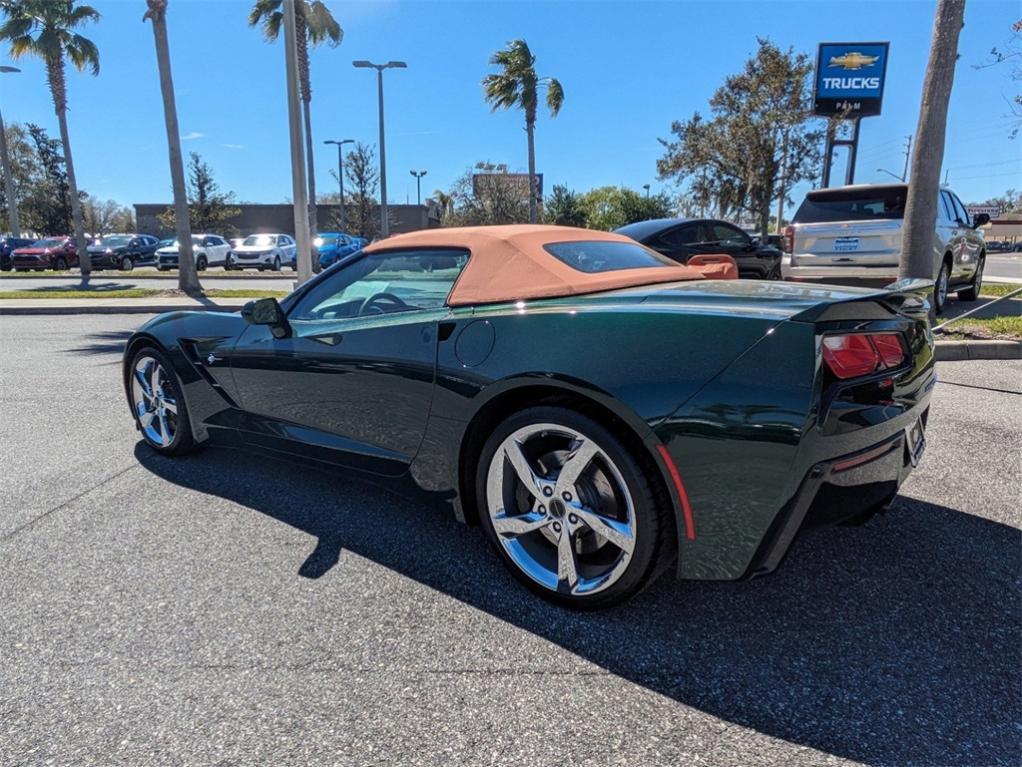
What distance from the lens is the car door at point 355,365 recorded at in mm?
2551

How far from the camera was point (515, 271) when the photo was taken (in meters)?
2.53

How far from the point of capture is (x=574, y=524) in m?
2.18

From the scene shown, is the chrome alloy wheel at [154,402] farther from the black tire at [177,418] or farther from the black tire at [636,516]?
the black tire at [636,516]

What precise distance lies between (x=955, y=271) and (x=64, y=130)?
2614cm

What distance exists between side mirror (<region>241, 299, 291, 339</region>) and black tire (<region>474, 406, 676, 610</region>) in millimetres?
1435

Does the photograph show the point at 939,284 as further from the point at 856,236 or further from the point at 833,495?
the point at 833,495

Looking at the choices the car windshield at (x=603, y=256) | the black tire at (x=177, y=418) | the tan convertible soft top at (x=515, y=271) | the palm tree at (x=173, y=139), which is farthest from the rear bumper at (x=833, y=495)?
the palm tree at (x=173, y=139)

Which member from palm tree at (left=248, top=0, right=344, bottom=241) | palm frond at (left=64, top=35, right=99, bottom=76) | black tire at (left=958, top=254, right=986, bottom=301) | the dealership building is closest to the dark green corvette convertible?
black tire at (left=958, top=254, right=986, bottom=301)

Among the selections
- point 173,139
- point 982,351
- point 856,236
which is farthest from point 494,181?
point 982,351

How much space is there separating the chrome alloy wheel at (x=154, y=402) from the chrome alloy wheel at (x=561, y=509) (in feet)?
7.67

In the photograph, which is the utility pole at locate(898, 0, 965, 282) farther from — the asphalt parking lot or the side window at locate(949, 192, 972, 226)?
the asphalt parking lot

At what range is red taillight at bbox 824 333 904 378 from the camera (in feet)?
6.07

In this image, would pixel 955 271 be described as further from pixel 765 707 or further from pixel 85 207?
pixel 85 207

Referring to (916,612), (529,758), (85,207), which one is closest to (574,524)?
(529,758)
